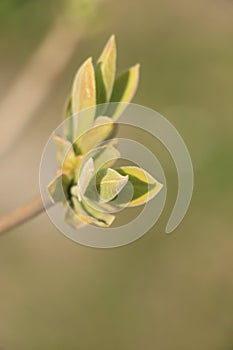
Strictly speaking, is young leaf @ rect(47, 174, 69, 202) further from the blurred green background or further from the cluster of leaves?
the blurred green background

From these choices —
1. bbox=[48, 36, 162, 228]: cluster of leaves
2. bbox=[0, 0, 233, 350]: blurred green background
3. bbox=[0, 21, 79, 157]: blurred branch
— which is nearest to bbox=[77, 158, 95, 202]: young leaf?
bbox=[48, 36, 162, 228]: cluster of leaves

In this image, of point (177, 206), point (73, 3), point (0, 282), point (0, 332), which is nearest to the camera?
point (177, 206)

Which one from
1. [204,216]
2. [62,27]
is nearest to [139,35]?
[204,216]

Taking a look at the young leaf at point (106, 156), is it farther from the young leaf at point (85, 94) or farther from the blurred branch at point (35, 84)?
the blurred branch at point (35, 84)

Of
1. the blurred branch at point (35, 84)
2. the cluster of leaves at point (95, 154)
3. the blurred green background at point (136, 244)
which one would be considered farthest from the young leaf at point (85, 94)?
the blurred green background at point (136, 244)

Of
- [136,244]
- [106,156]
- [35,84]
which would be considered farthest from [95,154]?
[136,244]

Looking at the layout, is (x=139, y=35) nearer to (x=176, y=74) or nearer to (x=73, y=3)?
(x=176, y=74)
